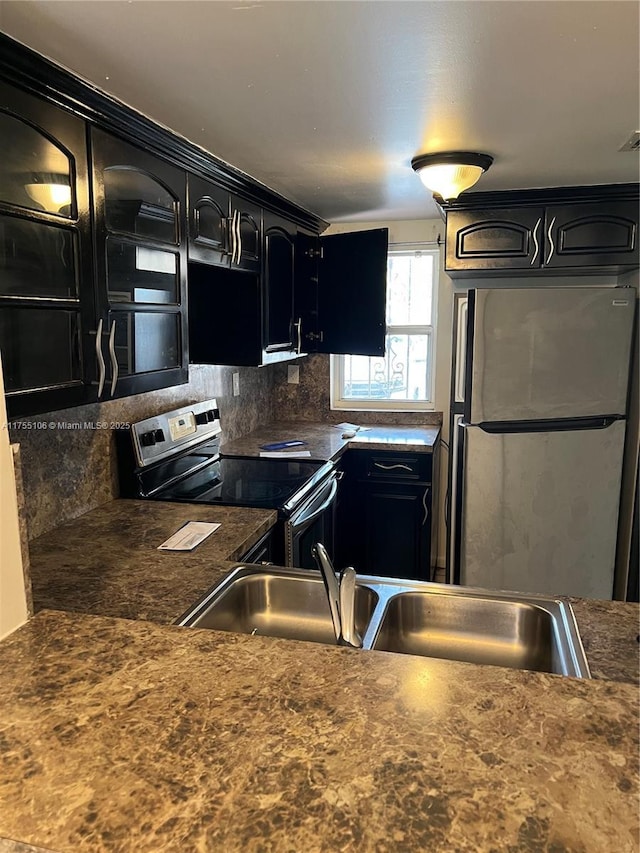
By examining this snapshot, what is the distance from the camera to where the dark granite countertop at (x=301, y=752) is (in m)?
0.64

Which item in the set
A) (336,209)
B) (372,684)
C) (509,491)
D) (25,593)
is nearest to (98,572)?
(25,593)

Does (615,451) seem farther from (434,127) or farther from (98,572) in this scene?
(98,572)

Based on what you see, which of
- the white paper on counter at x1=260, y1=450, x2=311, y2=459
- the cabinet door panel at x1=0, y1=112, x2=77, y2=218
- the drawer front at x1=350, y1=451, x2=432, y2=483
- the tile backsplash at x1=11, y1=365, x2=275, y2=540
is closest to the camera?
the cabinet door panel at x1=0, y1=112, x2=77, y2=218

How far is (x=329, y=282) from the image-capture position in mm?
3375

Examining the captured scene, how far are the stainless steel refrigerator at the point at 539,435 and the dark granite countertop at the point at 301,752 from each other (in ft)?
6.58

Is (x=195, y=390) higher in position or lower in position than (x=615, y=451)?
higher

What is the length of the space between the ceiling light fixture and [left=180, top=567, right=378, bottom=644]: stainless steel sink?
5.05ft

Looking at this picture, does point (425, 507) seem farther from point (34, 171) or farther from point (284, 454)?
point (34, 171)

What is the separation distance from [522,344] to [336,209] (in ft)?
4.23

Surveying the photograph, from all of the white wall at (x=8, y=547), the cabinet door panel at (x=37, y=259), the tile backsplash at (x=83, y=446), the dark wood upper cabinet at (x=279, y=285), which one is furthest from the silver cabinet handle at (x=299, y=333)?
A: the white wall at (x=8, y=547)

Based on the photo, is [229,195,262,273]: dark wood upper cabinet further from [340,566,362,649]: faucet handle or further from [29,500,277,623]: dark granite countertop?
[340,566,362,649]: faucet handle

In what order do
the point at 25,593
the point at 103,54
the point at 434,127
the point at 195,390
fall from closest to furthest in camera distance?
the point at 25,593 < the point at 103,54 < the point at 434,127 < the point at 195,390

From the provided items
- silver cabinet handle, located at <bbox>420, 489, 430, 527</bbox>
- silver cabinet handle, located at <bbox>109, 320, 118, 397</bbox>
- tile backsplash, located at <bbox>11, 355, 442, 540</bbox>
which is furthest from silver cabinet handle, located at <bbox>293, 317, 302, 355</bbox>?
silver cabinet handle, located at <bbox>109, 320, 118, 397</bbox>

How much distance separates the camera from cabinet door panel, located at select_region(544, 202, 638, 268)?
9.52 ft
